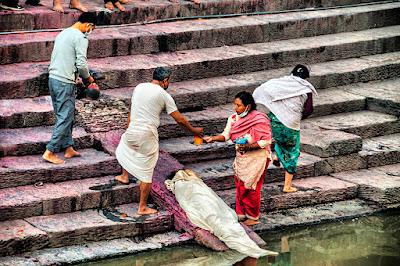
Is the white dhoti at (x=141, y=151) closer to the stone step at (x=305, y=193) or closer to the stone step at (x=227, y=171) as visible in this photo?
the stone step at (x=227, y=171)

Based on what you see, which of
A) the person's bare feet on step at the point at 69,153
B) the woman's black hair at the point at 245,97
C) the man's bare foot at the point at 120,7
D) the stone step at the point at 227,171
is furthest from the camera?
the man's bare foot at the point at 120,7

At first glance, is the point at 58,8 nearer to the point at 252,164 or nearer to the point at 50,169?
the point at 50,169

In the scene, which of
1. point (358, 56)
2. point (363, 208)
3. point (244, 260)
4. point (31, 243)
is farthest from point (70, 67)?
point (358, 56)

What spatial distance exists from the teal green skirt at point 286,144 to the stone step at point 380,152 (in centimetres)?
140

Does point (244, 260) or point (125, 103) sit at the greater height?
point (125, 103)

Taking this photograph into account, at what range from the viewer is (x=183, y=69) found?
13.8 metres

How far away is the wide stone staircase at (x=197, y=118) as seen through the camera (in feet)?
35.9

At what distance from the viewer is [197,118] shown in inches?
509

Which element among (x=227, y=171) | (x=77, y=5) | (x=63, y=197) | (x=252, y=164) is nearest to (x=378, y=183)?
(x=227, y=171)

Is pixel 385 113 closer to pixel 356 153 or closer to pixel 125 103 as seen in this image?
pixel 356 153

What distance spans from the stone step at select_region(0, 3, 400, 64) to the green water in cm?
371

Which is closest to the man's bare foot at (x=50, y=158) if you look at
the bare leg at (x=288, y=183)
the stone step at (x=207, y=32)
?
the stone step at (x=207, y=32)

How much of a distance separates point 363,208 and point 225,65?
3057 mm

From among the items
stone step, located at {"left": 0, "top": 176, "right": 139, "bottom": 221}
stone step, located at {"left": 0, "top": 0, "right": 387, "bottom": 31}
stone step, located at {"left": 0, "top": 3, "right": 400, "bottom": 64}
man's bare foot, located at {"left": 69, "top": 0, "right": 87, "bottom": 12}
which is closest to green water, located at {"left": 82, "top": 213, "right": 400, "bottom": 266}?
stone step, located at {"left": 0, "top": 176, "right": 139, "bottom": 221}
